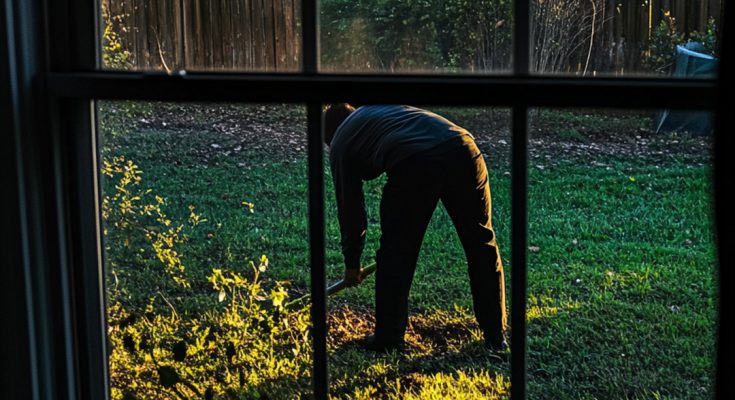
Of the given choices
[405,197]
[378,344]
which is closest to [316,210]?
[405,197]

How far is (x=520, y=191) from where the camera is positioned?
1635mm

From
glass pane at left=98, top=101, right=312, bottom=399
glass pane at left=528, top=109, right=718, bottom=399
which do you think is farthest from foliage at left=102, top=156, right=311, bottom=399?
glass pane at left=528, top=109, right=718, bottom=399

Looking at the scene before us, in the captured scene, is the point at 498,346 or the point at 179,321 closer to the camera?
the point at 498,346

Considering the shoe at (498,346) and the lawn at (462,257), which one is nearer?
the lawn at (462,257)

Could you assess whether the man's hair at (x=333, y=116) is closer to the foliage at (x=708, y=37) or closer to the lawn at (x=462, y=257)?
the lawn at (x=462, y=257)

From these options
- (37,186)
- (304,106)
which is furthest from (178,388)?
(304,106)

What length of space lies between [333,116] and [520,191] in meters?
0.38

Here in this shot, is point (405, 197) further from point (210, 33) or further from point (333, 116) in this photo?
point (210, 33)

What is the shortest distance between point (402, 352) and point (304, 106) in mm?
498

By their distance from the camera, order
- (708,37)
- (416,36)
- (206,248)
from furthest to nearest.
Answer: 1. (206,248)
2. (416,36)
3. (708,37)

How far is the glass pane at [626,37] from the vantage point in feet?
5.11

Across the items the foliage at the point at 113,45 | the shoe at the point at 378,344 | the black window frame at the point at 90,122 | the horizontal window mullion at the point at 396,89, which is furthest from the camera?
the foliage at the point at 113,45

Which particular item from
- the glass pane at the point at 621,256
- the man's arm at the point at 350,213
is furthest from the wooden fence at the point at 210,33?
the glass pane at the point at 621,256

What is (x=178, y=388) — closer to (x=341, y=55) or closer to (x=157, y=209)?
(x=157, y=209)
